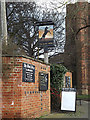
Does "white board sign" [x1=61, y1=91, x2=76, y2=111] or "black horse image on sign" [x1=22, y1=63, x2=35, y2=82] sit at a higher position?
"black horse image on sign" [x1=22, y1=63, x2=35, y2=82]

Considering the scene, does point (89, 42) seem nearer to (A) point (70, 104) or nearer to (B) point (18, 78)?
(A) point (70, 104)

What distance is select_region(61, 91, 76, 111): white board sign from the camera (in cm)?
1076

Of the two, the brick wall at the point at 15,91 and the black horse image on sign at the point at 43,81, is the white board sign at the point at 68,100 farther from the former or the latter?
the brick wall at the point at 15,91

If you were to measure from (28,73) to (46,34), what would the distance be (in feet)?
9.78

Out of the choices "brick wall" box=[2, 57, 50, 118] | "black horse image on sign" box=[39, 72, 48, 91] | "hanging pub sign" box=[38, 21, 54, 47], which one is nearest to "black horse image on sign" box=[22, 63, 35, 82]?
"brick wall" box=[2, 57, 50, 118]

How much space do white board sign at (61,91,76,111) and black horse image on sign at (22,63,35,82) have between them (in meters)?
3.04

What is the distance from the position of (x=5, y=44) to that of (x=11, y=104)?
2.39m

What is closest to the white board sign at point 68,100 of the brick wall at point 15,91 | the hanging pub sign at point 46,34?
the hanging pub sign at point 46,34

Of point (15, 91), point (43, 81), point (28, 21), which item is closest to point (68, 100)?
point (43, 81)

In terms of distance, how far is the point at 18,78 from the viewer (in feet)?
25.2

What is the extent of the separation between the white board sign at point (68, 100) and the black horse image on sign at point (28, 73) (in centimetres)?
304

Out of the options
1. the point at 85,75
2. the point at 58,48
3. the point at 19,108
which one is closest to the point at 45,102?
the point at 19,108

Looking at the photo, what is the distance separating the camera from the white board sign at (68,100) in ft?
35.3

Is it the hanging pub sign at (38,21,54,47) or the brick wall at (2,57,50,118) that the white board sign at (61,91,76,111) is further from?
the brick wall at (2,57,50,118)
